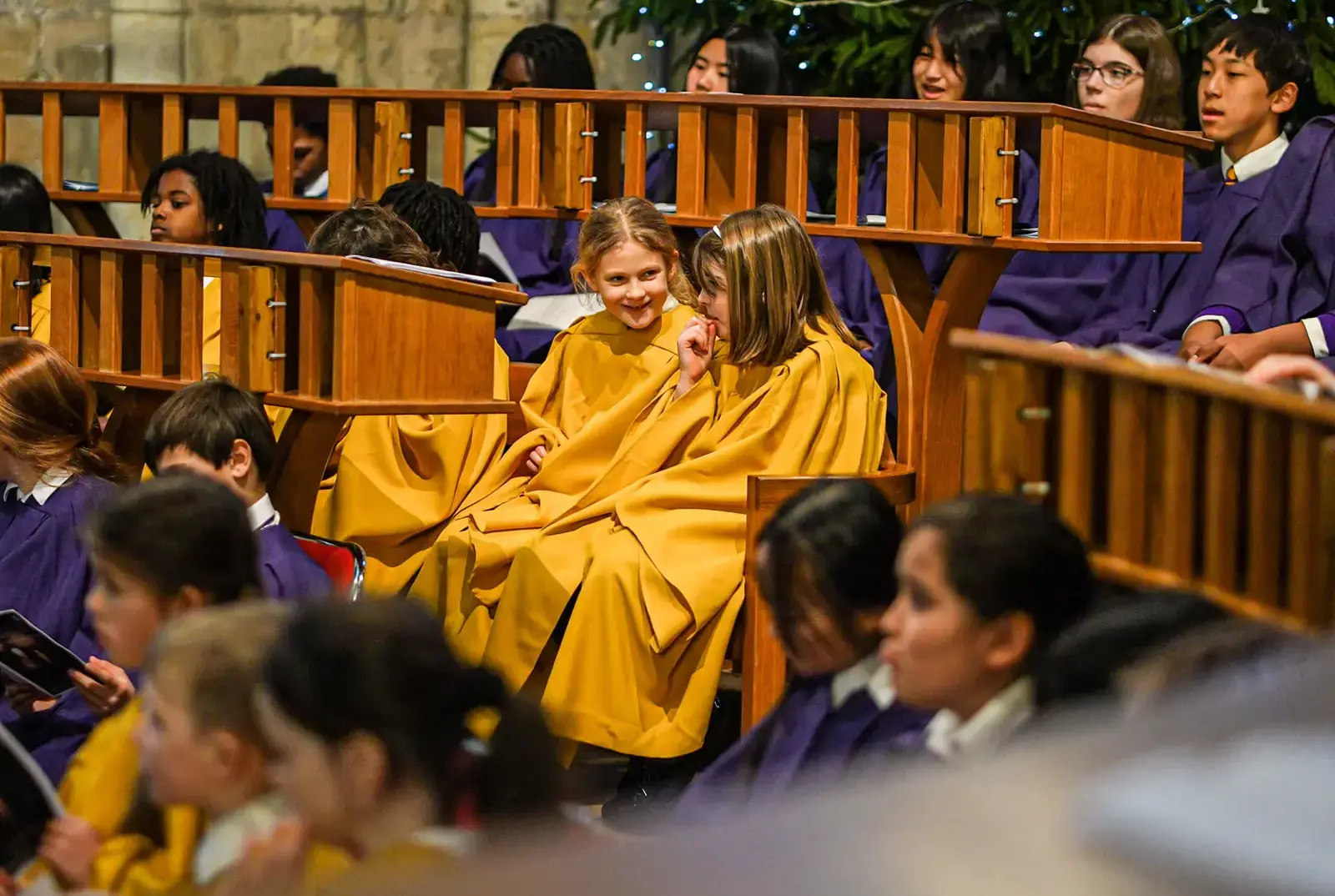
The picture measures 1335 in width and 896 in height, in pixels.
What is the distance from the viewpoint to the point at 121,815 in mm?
1894

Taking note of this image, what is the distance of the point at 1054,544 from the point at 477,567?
7.55 feet

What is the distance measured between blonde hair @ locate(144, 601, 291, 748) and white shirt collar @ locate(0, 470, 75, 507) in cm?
174

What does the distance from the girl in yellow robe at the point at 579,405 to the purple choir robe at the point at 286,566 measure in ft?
1.96

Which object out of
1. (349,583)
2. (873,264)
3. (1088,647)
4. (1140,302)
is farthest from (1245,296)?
(1088,647)

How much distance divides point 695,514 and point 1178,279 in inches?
56.5

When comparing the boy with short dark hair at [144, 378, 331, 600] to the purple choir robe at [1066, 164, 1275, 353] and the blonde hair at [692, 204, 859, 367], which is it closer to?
the blonde hair at [692, 204, 859, 367]

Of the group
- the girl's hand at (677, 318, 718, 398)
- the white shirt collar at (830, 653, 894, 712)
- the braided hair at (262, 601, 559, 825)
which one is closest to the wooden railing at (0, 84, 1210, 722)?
the girl's hand at (677, 318, 718, 398)

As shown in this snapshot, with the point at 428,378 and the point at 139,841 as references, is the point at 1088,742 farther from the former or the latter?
the point at 428,378

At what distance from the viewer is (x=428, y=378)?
3.53 meters

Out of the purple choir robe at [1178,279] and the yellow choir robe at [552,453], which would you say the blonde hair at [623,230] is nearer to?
the yellow choir robe at [552,453]

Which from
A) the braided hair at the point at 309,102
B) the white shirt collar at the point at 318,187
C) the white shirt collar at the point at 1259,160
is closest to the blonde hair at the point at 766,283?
the white shirt collar at the point at 1259,160

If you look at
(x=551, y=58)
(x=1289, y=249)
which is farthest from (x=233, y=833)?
(x=551, y=58)

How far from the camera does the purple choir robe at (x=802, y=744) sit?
6.48ft

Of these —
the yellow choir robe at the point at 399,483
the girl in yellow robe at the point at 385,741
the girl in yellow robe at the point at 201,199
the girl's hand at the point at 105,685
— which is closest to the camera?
the girl in yellow robe at the point at 385,741
